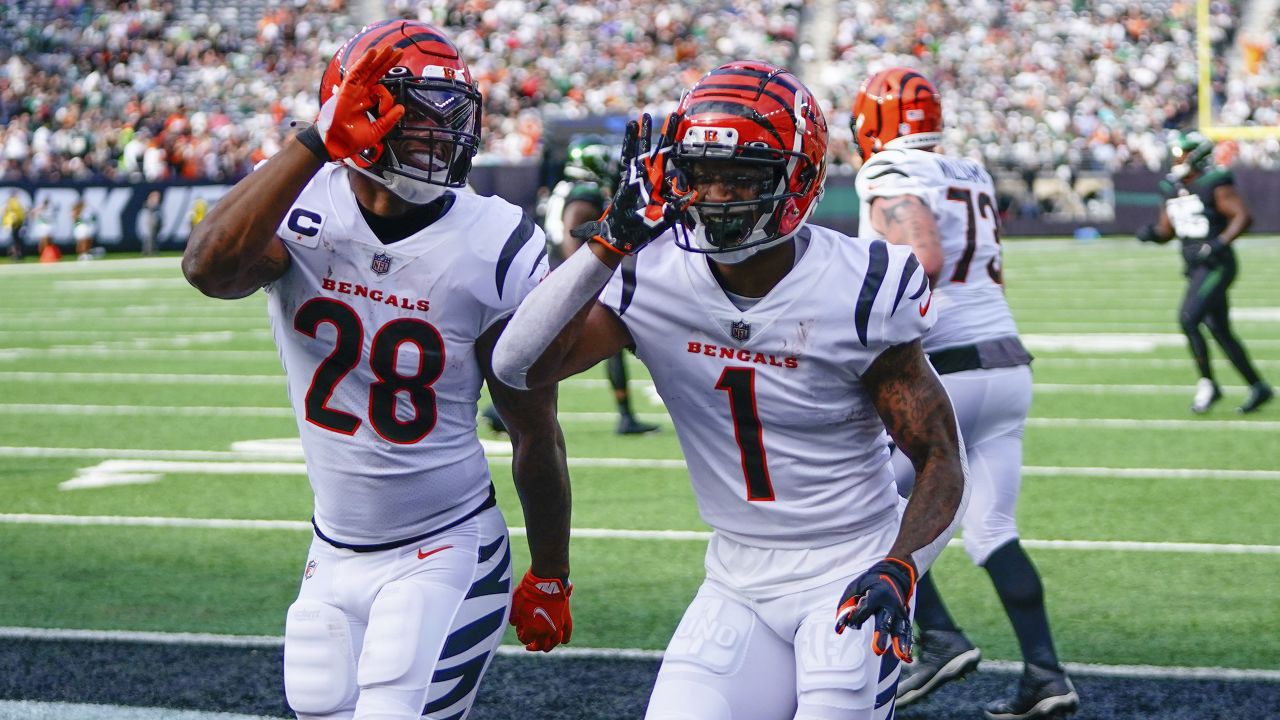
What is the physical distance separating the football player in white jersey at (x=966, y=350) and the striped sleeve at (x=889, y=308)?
1.55 meters

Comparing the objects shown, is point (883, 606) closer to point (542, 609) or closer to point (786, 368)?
point (786, 368)

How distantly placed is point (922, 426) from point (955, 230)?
1.99 m

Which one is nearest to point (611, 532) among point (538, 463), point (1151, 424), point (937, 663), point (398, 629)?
point (937, 663)

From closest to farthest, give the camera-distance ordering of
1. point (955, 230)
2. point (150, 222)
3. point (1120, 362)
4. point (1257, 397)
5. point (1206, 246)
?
point (955, 230) → point (1257, 397) → point (1206, 246) → point (1120, 362) → point (150, 222)

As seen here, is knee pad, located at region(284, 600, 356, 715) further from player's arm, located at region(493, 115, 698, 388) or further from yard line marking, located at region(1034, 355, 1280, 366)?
yard line marking, located at region(1034, 355, 1280, 366)

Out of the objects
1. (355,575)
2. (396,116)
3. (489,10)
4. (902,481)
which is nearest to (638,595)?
(902,481)

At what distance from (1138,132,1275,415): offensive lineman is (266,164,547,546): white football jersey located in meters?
8.03

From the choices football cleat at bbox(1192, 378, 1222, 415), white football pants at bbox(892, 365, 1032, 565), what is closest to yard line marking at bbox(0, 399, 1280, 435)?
football cleat at bbox(1192, 378, 1222, 415)

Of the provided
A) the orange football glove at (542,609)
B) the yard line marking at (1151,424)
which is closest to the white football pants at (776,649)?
the orange football glove at (542,609)

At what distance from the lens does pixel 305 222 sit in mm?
3066

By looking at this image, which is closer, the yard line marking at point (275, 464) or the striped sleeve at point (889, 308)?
the striped sleeve at point (889, 308)

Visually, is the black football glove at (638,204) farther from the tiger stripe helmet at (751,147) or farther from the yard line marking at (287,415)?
the yard line marking at (287,415)

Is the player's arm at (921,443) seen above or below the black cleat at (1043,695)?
above

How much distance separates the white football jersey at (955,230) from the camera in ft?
15.4
